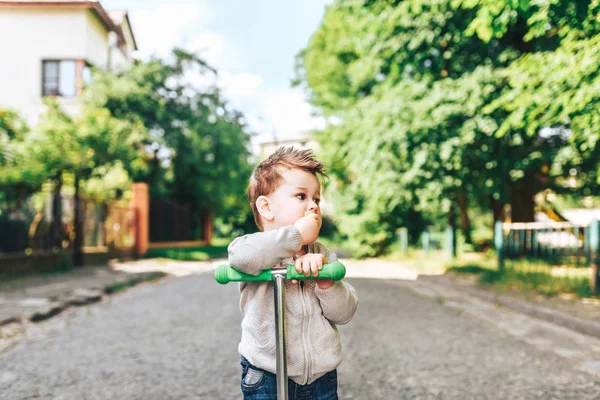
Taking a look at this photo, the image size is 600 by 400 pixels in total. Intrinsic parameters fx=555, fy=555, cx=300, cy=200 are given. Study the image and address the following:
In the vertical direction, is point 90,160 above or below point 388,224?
above

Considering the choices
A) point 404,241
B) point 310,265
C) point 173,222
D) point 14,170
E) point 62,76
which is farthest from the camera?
point 173,222

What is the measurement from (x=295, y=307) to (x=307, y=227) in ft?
1.15

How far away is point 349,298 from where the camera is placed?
2105mm

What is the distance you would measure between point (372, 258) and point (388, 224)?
1463 mm

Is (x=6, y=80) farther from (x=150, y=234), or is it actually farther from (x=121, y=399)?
(x=121, y=399)

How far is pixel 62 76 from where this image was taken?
22344 millimetres

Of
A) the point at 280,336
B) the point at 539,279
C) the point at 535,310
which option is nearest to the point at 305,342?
the point at 280,336

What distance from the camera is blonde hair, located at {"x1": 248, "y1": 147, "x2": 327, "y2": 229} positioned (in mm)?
2121

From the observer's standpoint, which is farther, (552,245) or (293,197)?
(552,245)

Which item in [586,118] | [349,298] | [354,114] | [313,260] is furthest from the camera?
[354,114]

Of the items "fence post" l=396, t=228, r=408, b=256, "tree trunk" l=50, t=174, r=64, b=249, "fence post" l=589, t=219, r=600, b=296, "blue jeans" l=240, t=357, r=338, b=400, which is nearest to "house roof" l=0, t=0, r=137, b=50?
"tree trunk" l=50, t=174, r=64, b=249

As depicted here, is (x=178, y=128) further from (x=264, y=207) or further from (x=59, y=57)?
(x=264, y=207)

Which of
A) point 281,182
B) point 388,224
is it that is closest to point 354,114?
point 388,224

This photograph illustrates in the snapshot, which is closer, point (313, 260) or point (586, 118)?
point (313, 260)
